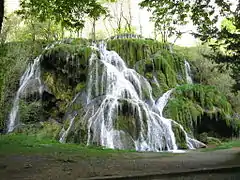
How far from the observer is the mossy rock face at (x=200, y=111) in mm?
21266

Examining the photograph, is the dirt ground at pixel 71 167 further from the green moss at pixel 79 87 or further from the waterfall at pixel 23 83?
the green moss at pixel 79 87

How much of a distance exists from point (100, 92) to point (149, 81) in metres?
5.41

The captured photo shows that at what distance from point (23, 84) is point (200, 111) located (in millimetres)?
14094

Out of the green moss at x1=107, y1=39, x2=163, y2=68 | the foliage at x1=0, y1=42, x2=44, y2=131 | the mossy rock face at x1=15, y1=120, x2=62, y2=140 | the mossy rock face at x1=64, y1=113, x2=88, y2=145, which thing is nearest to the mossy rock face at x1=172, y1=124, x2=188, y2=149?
the mossy rock face at x1=64, y1=113, x2=88, y2=145

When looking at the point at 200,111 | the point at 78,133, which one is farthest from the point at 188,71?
the point at 78,133

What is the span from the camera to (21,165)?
366 inches

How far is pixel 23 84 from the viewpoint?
82.7ft

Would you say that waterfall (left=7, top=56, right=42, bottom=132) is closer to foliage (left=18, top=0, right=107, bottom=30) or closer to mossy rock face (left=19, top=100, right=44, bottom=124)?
mossy rock face (left=19, top=100, right=44, bottom=124)

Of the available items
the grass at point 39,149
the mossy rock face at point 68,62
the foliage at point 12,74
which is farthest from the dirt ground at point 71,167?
the mossy rock face at point 68,62

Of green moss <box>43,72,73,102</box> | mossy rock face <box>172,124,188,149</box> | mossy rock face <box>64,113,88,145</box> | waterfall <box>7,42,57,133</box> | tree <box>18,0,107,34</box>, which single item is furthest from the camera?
green moss <box>43,72,73,102</box>

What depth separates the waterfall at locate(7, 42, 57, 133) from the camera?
74.9ft

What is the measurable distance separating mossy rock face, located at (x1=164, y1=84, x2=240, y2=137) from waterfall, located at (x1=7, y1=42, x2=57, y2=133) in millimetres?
10680

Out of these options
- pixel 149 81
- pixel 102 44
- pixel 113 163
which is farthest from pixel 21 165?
pixel 102 44

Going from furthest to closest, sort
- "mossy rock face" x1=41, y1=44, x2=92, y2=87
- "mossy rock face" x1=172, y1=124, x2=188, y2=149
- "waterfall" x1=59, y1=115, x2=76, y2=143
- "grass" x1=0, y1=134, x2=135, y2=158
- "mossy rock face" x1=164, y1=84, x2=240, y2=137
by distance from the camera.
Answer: "mossy rock face" x1=41, y1=44, x2=92, y2=87 < "mossy rock face" x1=164, y1=84, x2=240, y2=137 < "mossy rock face" x1=172, y1=124, x2=188, y2=149 < "waterfall" x1=59, y1=115, x2=76, y2=143 < "grass" x1=0, y1=134, x2=135, y2=158
